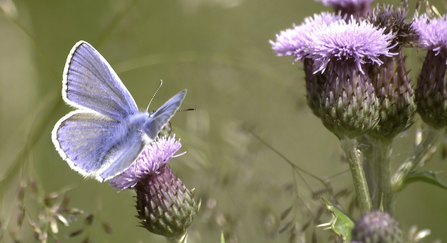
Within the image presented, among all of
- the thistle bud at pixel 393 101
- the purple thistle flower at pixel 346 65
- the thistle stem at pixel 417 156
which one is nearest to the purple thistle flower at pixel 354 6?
the purple thistle flower at pixel 346 65

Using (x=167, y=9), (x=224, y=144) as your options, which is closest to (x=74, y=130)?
(x=224, y=144)

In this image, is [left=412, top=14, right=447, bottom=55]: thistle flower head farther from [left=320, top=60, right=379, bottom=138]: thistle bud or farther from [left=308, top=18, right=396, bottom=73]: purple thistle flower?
[left=320, top=60, right=379, bottom=138]: thistle bud

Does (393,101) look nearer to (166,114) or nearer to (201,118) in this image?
(166,114)

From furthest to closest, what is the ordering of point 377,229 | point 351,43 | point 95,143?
point 95,143 < point 351,43 < point 377,229

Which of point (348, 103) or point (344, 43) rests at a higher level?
point (344, 43)

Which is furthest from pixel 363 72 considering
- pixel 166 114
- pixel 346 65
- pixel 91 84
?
pixel 91 84

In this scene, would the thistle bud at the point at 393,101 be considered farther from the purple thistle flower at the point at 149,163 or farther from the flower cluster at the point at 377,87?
the purple thistle flower at the point at 149,163

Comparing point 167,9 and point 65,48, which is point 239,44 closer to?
point 167,9

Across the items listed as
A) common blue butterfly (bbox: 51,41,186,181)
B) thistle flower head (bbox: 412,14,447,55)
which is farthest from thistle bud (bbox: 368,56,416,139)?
common blue butterfly (bbox: 51,41,186,181)
